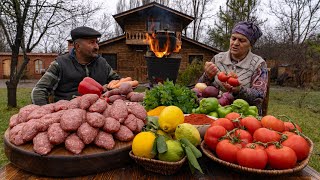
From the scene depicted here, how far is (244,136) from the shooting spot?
5.16 feet

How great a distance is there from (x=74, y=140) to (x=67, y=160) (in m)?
0.11

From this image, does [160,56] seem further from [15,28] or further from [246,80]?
[15,28]

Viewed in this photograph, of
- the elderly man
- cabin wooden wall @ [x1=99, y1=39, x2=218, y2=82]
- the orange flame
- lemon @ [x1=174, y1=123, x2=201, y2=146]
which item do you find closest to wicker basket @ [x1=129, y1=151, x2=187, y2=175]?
lemon @ [x1=174, y1=123, x2=201, y2=146]

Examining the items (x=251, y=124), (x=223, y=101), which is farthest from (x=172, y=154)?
(x=223, y=101)

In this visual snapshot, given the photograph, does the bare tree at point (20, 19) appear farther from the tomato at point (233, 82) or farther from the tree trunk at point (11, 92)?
the tomato at point (233, 82)

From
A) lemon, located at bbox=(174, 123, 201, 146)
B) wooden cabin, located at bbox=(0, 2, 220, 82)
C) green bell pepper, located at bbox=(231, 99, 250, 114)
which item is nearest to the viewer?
lemon, located at bbox=(174, 123, 201, 146)

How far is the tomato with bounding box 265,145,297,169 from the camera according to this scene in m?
1.42

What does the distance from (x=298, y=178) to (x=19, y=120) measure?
1649 millimetres

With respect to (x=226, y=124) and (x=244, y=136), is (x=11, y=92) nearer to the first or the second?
(x=226, y=124)

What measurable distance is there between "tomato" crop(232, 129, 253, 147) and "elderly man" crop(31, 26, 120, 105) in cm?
260

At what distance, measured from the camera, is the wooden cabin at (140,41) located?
19625 mm

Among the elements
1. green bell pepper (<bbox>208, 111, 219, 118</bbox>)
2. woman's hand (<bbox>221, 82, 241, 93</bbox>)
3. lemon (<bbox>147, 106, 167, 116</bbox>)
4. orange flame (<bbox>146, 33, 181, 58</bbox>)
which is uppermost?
orange flame (<bbox>146, 33, 181, 58</bbox>)

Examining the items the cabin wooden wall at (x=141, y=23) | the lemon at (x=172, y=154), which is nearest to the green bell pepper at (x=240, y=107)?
the lemon at (x=172, y=154)

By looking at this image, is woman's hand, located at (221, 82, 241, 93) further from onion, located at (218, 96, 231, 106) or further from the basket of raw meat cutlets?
the basket of raw meat cutlets
